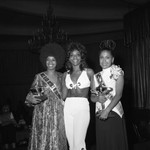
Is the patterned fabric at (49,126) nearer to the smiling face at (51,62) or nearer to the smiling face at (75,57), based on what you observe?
the smiling face at (51,62)

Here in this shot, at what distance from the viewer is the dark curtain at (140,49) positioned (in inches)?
Answer: 198

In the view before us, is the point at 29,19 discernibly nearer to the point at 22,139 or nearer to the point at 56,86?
the point at 22,139

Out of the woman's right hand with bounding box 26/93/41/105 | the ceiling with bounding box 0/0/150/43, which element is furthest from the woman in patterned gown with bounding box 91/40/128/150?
the ceiling with bounding box 0/0/150/43

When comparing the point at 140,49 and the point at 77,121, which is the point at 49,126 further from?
the point at 140,49

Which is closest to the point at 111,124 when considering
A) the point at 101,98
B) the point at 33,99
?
the point at 101,98

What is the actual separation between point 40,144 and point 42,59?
3.31ft

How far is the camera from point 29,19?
22.7ft

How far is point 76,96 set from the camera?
7.97 feet

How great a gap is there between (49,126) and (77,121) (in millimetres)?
475

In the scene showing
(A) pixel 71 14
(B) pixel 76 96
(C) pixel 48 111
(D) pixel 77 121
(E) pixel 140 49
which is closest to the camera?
(D) pixel 77 121

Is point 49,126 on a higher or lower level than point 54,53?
lower

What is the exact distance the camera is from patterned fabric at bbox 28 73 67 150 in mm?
2633

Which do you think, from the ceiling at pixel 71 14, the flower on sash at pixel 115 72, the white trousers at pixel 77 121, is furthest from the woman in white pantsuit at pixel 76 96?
the ceiling at pixel 71 14

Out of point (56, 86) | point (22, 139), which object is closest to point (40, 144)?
point (56, 86)
